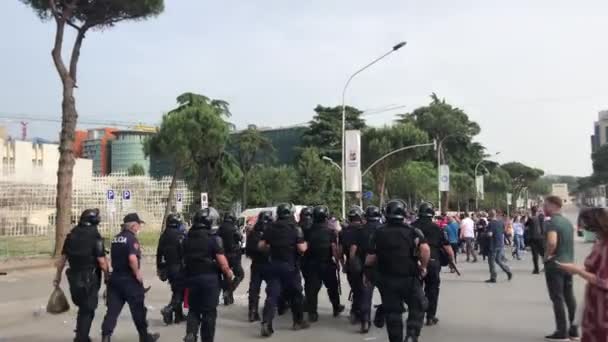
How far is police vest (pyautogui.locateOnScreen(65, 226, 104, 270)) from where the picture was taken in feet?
25.5

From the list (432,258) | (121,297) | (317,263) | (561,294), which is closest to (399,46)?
(317,263)

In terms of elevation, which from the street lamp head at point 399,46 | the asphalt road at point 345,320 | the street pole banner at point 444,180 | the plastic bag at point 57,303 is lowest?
the asphalt road at point 345,320

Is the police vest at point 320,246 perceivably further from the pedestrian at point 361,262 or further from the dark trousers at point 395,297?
the dark trousers at point 395,297

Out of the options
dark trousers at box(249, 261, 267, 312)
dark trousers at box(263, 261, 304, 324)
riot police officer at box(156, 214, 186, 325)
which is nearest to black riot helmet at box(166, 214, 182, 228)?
riot police officer at box(156, 214, 186, 325)

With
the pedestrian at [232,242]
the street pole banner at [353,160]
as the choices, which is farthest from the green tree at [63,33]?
the pedestrian at [232,242]

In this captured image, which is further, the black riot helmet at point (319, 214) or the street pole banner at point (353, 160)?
the street pole banner at point (353, 160)

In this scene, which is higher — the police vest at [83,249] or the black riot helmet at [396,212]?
the black riot helmet at [396,212]

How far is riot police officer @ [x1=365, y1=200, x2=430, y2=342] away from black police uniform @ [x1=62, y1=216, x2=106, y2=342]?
329 cm

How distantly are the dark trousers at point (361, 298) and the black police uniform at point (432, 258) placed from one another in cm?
81

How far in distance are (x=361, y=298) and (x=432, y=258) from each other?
3.70ft

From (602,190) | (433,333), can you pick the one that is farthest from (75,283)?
(602,190)

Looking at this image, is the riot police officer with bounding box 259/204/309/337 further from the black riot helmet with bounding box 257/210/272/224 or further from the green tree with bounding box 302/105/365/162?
the green tree with bounding box 302/105/365/162

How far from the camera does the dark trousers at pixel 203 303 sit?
720 centimetres

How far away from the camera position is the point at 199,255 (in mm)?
7289
